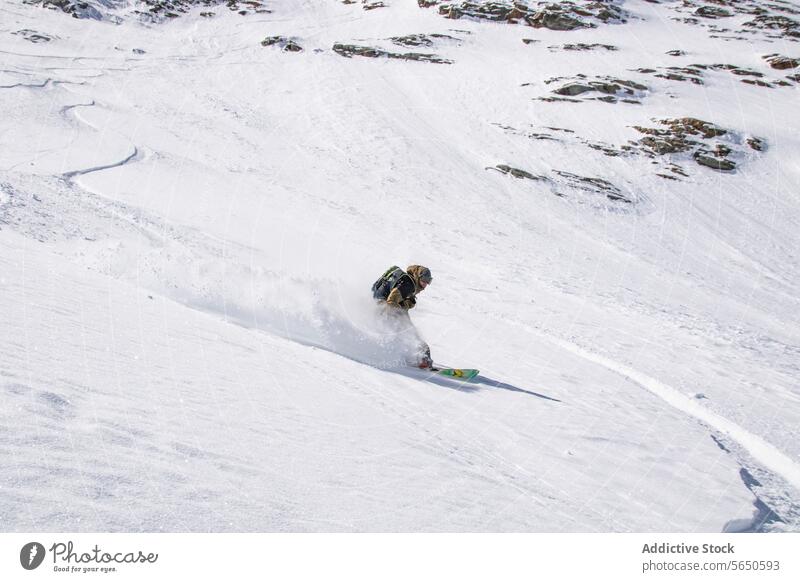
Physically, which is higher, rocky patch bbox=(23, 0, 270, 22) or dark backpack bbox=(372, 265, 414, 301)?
rocky patch bbox=(23, 0, 270, 22)

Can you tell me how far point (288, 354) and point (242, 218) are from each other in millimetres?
12404

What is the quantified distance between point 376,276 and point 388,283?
5.41 m

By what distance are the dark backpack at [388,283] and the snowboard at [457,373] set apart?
1.41 meters

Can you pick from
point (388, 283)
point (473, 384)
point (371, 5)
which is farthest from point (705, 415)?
point (371, 5)

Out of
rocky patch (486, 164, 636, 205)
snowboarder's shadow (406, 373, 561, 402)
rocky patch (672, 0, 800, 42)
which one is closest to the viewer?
snowboarder's shadow (406, 373, 561, 402)

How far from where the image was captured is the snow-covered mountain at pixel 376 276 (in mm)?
4066

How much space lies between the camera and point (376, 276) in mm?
14805

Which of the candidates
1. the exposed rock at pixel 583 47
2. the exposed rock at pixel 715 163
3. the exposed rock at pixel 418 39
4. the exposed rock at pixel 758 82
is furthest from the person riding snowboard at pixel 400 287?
the exposed rock at pixel 583 47

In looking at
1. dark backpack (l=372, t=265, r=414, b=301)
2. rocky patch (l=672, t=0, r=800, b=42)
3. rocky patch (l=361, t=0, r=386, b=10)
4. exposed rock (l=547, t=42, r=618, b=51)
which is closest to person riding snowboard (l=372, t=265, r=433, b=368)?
dark backpack (l=372, t=265, r=414, b=301)

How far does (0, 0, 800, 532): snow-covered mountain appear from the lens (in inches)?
160

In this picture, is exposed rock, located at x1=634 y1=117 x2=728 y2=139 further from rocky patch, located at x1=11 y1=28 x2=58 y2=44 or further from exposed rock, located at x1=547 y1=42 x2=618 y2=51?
rocky patch, located at x1=11 y1=28 x2=58 y2=44

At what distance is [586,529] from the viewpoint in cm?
460

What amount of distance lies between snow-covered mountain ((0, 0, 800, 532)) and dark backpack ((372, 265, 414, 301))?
1.30 ft
